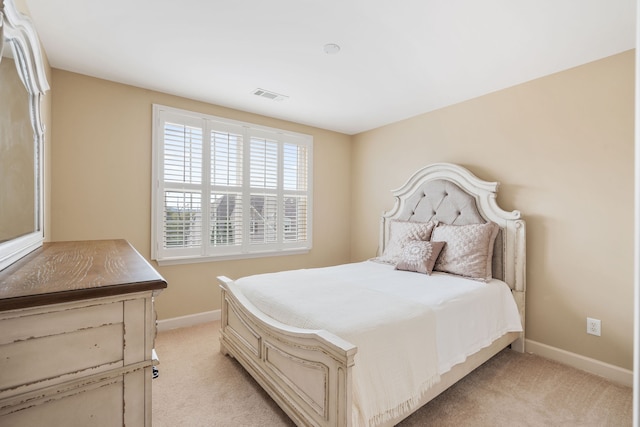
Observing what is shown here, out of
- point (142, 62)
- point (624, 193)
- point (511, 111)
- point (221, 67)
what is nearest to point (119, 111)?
point (142, 62)

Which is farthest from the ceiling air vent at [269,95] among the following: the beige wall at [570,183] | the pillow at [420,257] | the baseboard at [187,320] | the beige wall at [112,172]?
the baseboard at [187,320]

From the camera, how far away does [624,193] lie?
2.19 metres

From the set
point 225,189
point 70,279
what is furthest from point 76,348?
point 225,189

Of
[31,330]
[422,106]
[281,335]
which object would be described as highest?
[422,106]

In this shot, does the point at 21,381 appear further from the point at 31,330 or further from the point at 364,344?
the point at 364,344

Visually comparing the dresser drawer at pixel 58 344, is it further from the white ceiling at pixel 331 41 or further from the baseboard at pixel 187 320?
the baseboard at pixel 187 320

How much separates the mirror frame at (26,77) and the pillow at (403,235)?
2.66 meters

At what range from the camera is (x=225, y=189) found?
3381mm

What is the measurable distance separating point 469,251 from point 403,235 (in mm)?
693

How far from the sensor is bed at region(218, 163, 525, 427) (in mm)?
1415

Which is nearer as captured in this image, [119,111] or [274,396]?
[274,396]

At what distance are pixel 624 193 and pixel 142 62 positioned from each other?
3.83m

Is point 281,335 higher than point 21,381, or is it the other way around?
point 21,381

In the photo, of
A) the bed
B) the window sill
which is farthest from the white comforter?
the window sill
